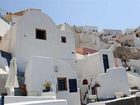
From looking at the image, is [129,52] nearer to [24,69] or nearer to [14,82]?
[24,69]

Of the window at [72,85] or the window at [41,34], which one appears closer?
the window at [72,85]

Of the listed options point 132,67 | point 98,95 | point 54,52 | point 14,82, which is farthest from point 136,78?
point 14,82

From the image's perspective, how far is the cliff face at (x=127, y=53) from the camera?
→ 1763 inches

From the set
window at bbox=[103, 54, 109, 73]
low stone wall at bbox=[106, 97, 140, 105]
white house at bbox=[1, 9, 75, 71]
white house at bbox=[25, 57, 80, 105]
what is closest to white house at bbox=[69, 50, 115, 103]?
window at bbox=[103, 54, 109, 73]

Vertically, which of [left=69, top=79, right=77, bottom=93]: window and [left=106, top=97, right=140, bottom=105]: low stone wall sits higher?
[left=69, top=79, right=77, bottom=93]: window

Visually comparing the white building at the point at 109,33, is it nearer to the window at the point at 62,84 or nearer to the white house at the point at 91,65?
the white house at the point at 91,65

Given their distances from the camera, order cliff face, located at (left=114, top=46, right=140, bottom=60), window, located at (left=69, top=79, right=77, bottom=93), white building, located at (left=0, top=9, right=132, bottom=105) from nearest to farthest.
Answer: white building, located at (left=0, top=9, right=132, bottom=105), window, located at (left=69, top=79, right=77, bottom=93), cliff face, located at (left=114, top=46, right=140, bottom=60)

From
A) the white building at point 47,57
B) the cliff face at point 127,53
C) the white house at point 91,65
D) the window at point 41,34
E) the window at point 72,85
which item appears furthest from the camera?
the cliff face at point 127,53

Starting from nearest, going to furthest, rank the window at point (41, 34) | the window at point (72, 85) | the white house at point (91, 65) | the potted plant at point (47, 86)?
the potted plant at point (47, 86) → the window at point (72, 85) → the window at point (41, 34) → the white house at point (91, 65)

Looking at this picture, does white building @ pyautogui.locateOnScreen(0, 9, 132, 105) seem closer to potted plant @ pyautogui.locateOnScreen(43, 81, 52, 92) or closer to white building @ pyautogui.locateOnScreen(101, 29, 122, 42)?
potted plant @ pyautogui.locateOnScreen(43, 81, 52, 92)

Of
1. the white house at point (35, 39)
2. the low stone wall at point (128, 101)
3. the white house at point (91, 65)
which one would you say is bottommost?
the low stone wall at point (128, 101)

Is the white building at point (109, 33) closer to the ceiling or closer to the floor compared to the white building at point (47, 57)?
closer to the ceiling

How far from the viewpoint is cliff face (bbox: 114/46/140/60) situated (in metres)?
44.8

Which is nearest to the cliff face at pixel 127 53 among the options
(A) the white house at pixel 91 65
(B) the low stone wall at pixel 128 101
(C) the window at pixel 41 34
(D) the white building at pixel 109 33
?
(A) the white house at pixel 91 65
